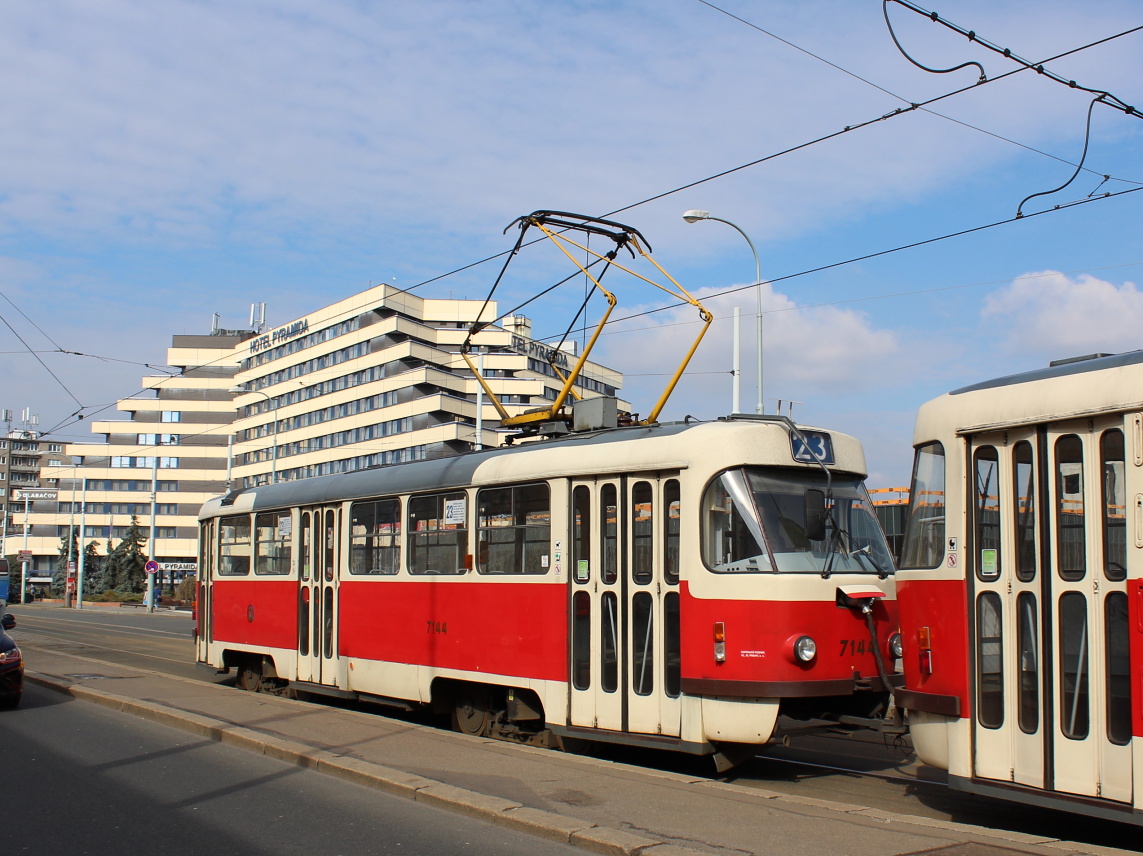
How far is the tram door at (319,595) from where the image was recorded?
1388cm

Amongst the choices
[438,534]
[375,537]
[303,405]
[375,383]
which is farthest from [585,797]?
[303,405]

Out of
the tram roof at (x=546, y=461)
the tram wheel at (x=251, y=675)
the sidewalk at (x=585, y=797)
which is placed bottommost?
the tram wheel at (x=251, y=675)

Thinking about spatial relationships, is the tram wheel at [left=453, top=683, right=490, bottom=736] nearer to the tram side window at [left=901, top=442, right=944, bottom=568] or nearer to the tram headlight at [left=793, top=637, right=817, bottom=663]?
the tram headlight at [left=793, top=637, right=817, bottom=663]

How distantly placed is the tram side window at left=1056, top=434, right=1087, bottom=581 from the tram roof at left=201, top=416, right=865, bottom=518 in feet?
8.99

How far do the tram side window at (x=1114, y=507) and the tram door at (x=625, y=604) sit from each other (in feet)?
11.7

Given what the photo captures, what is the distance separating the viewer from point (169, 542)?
9125cm

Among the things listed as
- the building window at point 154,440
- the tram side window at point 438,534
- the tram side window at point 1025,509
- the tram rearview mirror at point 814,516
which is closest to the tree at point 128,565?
the building window at point 154,440

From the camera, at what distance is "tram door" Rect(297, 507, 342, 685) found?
13883mm

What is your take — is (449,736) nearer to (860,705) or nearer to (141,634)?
(860,705)

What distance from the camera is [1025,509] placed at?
270 inches

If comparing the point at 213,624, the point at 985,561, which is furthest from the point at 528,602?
the point at 213,624

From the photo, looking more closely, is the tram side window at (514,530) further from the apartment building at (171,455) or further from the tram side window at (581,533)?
the apartment building at (171,455)

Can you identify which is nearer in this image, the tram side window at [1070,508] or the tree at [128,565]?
the tram side window at [1070,508]

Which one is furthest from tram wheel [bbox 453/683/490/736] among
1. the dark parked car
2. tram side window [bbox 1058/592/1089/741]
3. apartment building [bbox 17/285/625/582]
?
apartment building [bbox 17/285/625/582]
